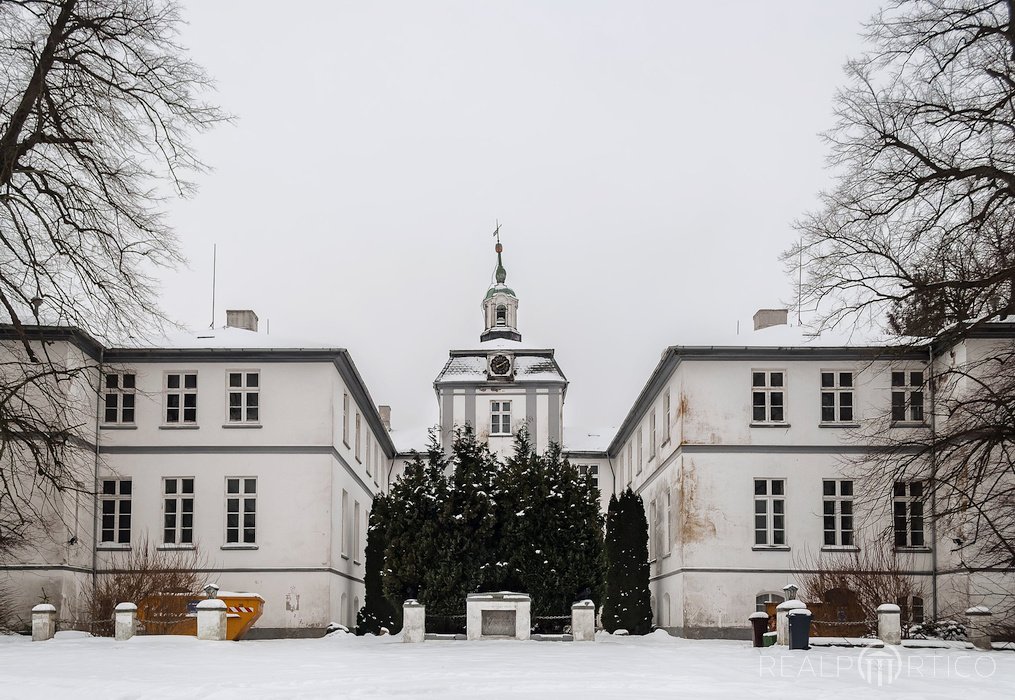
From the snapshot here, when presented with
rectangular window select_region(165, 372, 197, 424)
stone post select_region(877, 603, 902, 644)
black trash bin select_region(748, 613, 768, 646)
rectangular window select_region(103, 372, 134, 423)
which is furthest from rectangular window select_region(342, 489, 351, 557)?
stone post select_region(877, 603, 902, 644)

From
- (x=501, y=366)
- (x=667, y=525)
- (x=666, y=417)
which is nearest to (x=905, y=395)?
(x=666, y=417)

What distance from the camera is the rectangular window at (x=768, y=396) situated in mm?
32750

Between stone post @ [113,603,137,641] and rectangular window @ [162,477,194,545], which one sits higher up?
rectangular window @ [162,477,194,545]

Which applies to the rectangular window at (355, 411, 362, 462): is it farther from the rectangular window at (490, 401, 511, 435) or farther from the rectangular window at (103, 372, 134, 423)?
the rectangular window at (490, 401, 511, 435)

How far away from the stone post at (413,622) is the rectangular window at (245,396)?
8.46 meters

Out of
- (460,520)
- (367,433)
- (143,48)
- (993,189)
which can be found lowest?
(460,520)

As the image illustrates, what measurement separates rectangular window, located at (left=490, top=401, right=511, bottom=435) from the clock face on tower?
1.56 metres

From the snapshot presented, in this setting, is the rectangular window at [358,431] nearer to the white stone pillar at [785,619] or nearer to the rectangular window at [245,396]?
the rectangular window at [245,396]

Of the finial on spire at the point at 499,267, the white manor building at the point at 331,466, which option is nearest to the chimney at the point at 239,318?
the white manor building at the point at 331,466

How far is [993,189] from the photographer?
2011 cm

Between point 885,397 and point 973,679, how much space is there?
17104 mm

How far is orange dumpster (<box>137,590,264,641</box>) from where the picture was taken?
27.4 m

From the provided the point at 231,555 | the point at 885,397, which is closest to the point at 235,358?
the point at 231,555

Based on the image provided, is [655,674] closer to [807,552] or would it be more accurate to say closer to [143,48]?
[143,48]
